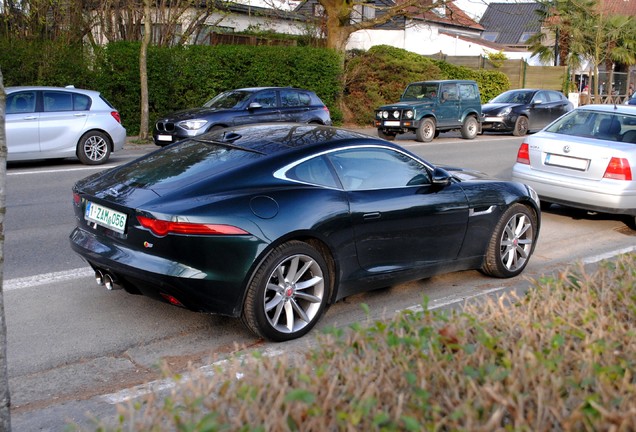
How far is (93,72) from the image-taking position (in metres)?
21.4

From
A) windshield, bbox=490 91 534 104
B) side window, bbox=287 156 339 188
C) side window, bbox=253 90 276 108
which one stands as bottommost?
side window, bbox=287 156 339 188

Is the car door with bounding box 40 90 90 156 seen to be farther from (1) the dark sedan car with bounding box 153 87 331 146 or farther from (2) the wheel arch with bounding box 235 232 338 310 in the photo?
(2) the wheel arch with bounding box 235 232 338 310

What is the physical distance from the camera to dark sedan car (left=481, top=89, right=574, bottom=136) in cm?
2598

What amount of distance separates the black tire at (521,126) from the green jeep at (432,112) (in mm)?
1733

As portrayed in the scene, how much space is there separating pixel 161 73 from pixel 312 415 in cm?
2060

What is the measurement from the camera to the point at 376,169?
6.32 meters

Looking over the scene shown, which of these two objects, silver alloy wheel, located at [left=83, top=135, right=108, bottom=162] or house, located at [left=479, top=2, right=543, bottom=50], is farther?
house, located at [left=479, top=2, right=543, bottom=50]

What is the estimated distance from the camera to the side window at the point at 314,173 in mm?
5770

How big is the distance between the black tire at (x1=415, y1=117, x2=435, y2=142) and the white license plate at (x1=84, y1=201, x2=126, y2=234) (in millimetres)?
17613

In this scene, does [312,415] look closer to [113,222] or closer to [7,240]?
[113,222]

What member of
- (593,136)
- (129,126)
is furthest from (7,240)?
(129,126)

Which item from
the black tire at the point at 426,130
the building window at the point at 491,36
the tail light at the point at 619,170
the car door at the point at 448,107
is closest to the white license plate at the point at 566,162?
the tail light at the point at 619,170

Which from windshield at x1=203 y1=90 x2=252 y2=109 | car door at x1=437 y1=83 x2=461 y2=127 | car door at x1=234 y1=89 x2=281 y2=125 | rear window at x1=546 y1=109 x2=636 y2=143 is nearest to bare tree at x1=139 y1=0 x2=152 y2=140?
windshield at x1=203 y1=90 x2=252 y2=109

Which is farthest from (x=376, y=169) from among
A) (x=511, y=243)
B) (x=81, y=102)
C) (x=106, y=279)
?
(x=81, y=102)
